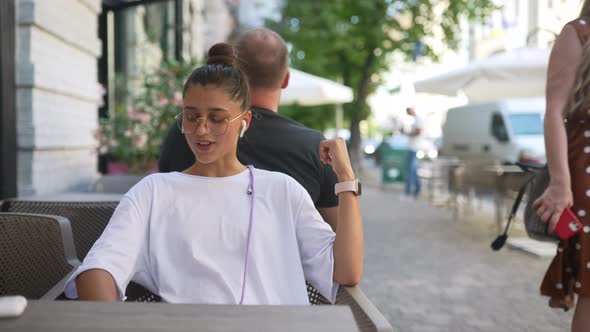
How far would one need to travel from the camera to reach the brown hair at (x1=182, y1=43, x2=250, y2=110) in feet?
6.47

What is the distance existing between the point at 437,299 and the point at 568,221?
283 cm

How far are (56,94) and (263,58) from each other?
3697mm

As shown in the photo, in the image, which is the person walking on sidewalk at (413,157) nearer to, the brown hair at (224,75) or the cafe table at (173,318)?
the brown hair at (224,75)

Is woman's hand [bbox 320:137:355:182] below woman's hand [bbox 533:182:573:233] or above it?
above

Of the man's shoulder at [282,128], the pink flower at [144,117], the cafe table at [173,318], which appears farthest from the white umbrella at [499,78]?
the cafe table at [173,318]

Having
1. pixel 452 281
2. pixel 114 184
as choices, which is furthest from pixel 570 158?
pixel 452 281

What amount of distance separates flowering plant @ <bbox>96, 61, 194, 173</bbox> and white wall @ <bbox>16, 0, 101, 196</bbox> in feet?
0.73

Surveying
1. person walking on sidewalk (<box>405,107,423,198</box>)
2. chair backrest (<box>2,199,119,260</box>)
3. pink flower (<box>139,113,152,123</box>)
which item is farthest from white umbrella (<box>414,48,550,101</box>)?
chair backrest (<box>2,199,119,260</box>)

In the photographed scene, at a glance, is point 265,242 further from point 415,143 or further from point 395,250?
point 415,143

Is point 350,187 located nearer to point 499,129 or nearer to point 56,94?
point 56,94

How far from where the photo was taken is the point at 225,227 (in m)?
1.87

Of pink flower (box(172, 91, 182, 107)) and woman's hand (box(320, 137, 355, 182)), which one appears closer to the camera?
woman's hand (box(320, 137, 355, 182))

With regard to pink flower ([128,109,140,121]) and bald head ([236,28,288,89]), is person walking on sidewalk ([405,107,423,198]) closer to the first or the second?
pink flower ([128,109,140,121])

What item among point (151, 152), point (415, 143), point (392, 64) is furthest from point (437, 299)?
point (392, 64)
